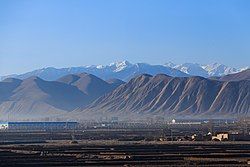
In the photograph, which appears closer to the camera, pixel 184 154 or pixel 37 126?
pixel 184 154

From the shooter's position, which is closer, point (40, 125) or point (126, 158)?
point (126, 158)

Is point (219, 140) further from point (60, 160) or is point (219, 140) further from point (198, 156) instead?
point (60, 160)

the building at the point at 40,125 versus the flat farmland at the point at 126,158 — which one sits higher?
the flat farmland at the point at 126,158

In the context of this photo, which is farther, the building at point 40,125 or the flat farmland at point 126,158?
the building at point 40,125

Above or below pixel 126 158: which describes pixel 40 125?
below

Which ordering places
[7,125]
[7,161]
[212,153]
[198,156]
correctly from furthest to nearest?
[7,125], [212,153], [198,156], [7,161]

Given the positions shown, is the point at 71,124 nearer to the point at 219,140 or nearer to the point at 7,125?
the point at 7,125

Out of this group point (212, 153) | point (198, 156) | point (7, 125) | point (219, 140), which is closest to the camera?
point (198, 156)

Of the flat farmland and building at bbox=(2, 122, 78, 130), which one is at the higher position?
the flat farmland

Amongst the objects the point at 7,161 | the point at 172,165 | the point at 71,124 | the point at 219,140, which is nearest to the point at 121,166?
the point at 172,165

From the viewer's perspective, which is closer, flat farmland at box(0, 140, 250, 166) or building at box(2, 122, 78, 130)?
flat farmland at box(0, 140, 250, 166)
